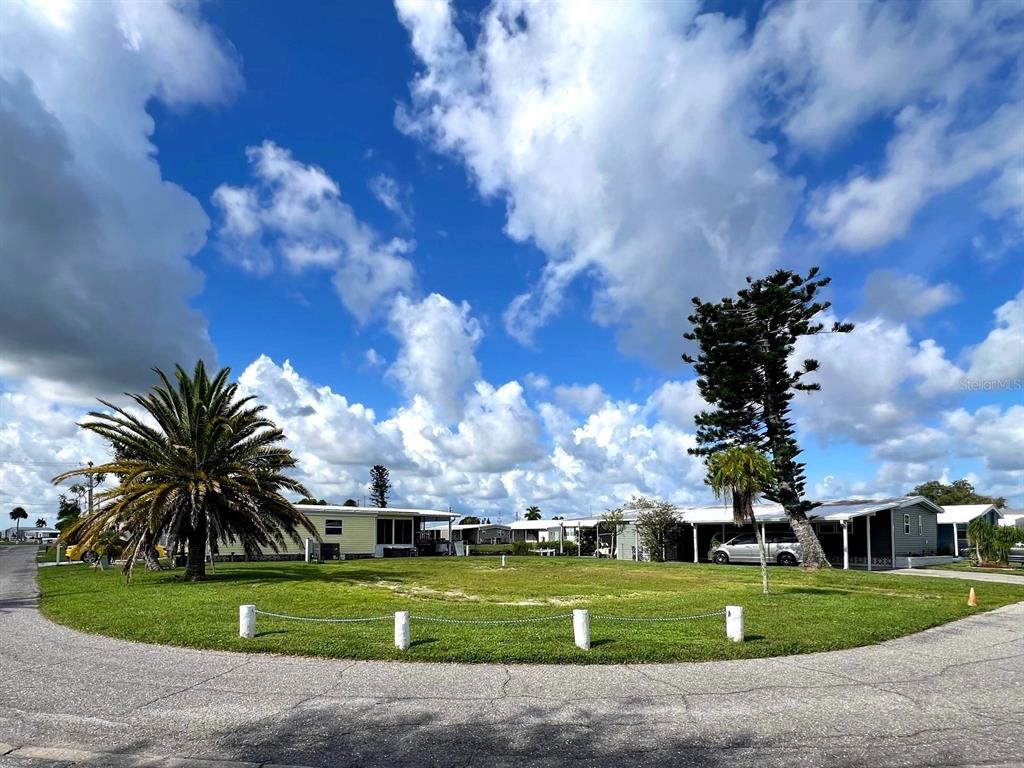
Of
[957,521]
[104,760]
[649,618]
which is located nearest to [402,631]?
[104,760]

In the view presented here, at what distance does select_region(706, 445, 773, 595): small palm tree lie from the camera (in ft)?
52.1

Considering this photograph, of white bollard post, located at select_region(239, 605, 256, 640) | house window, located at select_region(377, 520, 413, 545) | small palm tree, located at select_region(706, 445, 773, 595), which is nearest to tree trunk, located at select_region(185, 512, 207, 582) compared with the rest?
white bollard post, located at select_region(239, 605, 256, 640)

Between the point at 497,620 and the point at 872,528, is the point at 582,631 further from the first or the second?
the point at 872,528

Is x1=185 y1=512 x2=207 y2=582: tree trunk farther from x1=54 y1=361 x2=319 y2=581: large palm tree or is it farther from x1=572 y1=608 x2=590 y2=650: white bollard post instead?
x1=572 y1=608 x2=590 y2=650: white bollard post

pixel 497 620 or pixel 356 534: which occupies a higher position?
pixel 497 620

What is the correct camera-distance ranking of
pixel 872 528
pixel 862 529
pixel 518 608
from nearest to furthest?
pixel 518 608 < pixel 872 528 < pixel 862 529

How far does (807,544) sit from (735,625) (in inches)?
821

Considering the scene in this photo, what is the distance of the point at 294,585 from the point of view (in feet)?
64.3

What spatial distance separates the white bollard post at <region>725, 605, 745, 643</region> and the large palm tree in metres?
15.5

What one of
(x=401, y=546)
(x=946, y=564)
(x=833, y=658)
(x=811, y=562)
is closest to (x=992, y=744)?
(x=833, y=658)

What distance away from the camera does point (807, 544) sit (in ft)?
92.3

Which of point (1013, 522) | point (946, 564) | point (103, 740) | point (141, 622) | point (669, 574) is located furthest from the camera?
point (1013, 522)

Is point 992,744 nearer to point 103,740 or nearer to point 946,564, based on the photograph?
point 103,740

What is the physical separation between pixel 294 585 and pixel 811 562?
805 inches
